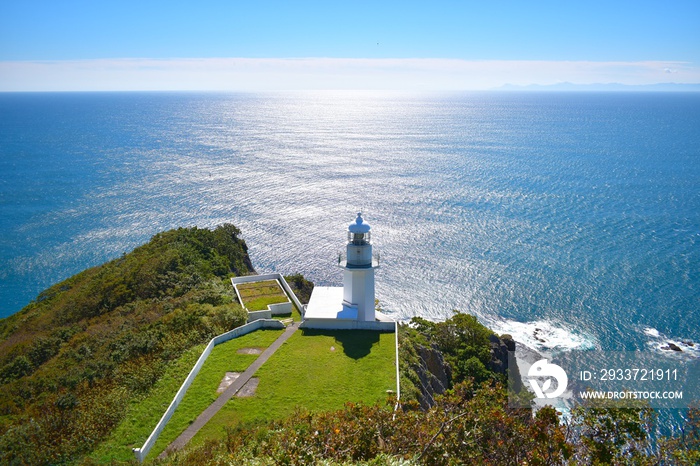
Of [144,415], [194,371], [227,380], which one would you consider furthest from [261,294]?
[144,415]

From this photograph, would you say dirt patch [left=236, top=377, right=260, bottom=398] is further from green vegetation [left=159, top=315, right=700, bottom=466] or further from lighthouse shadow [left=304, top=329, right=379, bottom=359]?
green vegetation [left=159, top=315, right=700, bottom=466]

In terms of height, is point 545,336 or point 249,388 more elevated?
point 249,388

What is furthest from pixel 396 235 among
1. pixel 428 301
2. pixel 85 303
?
pixel 85 303

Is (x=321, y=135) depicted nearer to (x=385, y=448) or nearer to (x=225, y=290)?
(x=225, y=290)

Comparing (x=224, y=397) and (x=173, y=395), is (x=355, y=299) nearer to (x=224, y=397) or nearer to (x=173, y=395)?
(x=224, y=397)

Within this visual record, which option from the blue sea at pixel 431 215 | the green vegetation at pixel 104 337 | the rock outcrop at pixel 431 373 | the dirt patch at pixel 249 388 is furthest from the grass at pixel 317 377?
the blue sea at pixel 431 215

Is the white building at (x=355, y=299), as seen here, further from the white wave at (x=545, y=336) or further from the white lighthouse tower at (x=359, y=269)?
the white wave at (x=545, y=336)

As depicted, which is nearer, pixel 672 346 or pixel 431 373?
pixel 431 373
